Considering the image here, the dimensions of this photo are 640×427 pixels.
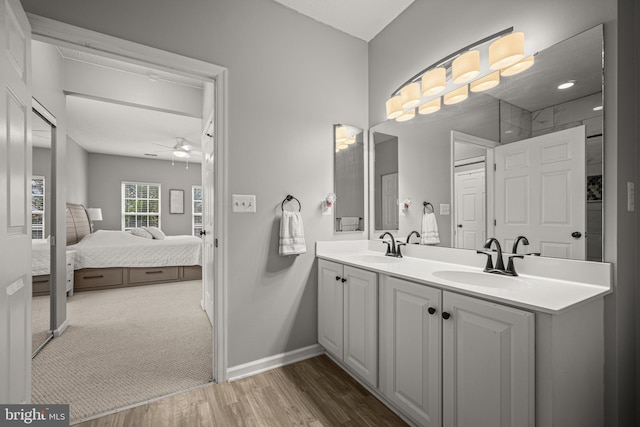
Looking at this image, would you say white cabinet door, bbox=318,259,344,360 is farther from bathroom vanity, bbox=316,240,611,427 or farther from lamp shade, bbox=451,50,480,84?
lamp shade, bbox=451,50,480,84

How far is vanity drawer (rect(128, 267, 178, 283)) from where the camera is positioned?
450 centimetres

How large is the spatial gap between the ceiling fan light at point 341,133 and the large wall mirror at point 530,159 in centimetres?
65

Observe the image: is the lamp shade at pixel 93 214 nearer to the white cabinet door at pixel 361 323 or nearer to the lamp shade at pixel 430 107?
the white cabinet door at pixel 361 323

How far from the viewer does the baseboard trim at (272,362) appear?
1950 mm

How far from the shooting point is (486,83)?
1.66 metres

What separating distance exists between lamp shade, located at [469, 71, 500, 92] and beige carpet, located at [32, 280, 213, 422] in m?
2.63

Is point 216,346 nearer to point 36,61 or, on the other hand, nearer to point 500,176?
point 500,176

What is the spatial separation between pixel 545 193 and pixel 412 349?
1030 millimetres

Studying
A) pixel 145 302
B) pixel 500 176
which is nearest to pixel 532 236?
pixel 500 176

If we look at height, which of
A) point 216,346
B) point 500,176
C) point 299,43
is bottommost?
point 216,346

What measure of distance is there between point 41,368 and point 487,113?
3.58 m

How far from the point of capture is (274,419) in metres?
1.54

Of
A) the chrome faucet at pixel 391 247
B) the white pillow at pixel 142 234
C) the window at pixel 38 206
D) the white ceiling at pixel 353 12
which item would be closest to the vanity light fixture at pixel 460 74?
the white ceiling at pixel 353 12

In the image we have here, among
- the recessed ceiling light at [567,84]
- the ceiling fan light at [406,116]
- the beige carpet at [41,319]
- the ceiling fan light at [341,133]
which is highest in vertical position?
the ceiling fan light at [406,116]
